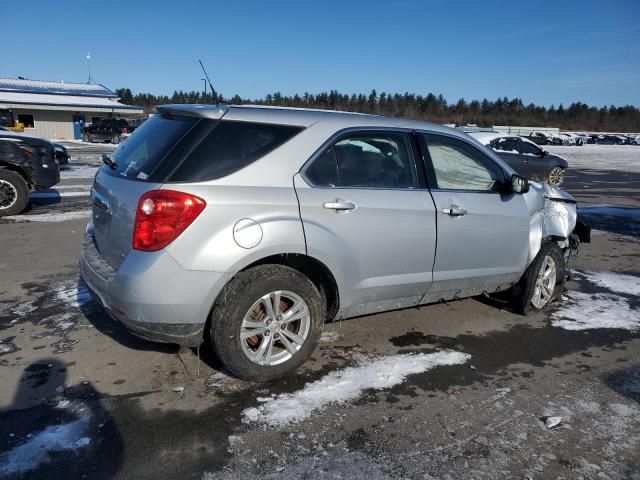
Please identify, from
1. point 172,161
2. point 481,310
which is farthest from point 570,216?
point 172,161

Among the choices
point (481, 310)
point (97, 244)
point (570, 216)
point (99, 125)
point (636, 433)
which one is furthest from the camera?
point (99, 125)

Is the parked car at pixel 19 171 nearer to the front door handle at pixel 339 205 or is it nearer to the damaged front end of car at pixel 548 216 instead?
the front door handle at pixel 339 205

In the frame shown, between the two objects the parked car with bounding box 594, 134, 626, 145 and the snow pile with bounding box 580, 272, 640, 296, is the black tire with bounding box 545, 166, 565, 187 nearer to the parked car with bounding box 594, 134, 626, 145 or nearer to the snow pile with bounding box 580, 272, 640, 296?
the snow pile with bounding box 580, 272, 640, 296

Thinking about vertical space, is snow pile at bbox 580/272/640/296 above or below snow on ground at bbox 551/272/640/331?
above

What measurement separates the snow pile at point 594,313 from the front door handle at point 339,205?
8.22 feet

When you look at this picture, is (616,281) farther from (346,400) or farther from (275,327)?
(275,327)

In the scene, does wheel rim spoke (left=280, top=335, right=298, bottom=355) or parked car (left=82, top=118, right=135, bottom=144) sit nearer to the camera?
wheel rim spoke (left=280, top=335, right=298, bottom=355)

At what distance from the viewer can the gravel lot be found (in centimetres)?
265

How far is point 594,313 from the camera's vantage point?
5.05 m

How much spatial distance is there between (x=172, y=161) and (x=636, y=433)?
3.21 m

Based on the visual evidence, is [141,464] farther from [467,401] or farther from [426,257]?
[426,257]

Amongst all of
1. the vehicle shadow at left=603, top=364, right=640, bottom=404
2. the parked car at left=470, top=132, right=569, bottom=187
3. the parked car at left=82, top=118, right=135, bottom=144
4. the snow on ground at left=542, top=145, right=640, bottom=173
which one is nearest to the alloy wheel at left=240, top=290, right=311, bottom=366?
the vehicle shadow at left=603, top=364, right=640, bottom=404

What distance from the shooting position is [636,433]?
2.99 metres

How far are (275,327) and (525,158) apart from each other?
56.7ft
